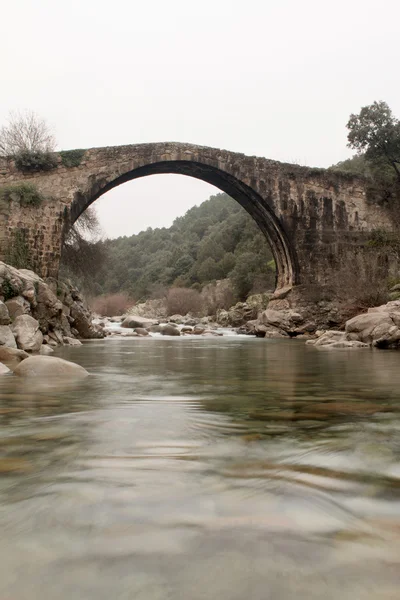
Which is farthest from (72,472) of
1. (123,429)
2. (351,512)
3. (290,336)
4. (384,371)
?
(290,336)

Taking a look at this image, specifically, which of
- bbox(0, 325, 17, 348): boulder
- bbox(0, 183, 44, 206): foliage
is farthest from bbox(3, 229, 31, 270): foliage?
bbox(0, 325, 17, 348): boulder

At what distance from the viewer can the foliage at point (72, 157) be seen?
15.3 meters

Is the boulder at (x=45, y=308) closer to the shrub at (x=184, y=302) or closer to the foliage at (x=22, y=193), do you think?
the foliage at (x=22, y=193)

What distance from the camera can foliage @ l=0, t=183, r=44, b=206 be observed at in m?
14.4

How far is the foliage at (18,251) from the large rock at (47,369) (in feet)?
34.0

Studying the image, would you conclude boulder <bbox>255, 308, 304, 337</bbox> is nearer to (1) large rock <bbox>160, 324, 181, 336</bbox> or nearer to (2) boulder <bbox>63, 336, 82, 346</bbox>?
(1) large rock <bbox>160, 324, 181, 336</bbox>

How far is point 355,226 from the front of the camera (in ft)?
62.1

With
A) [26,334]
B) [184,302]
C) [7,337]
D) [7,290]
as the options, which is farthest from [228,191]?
[184,302]

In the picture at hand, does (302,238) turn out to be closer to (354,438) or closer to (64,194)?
(64,194)

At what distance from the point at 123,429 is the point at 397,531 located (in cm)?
143

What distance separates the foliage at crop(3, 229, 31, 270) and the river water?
12050mm

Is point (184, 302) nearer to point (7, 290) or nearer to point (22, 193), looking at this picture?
point (22, 193)

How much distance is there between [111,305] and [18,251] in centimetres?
3216

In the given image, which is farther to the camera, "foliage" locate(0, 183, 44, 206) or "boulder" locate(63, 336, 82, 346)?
"foliage" locate(0, 183, 44, 206)
